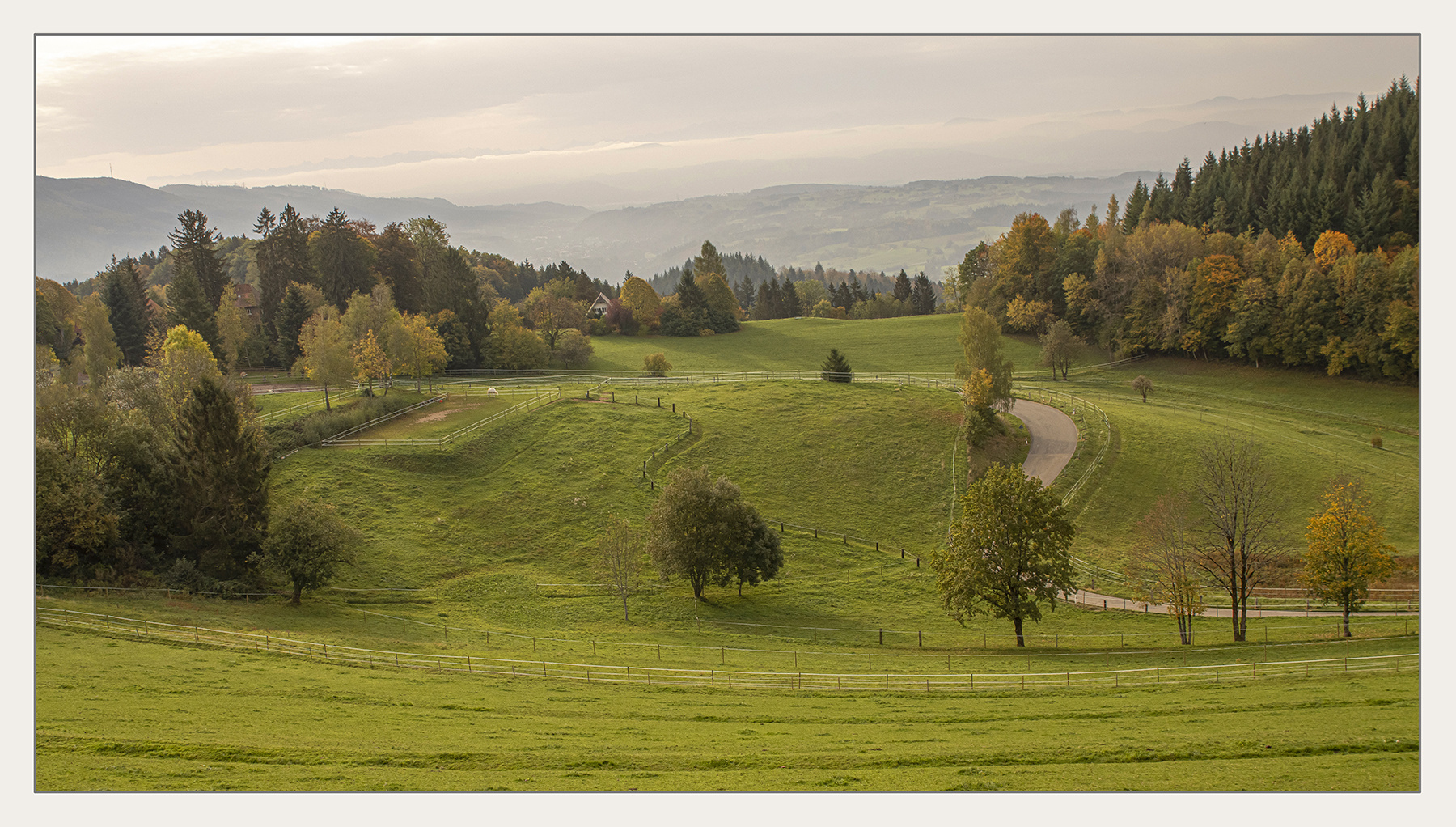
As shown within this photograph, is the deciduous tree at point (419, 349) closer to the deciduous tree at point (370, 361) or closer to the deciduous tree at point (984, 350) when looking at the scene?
the deciduous tree at point (370, 361)

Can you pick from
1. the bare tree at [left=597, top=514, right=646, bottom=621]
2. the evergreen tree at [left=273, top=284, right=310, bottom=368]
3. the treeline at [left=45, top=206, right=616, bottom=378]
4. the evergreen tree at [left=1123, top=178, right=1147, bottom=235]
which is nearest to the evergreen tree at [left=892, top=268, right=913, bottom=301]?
the evergreen tree at [left=1123, top=178, right=1147, bottom=235]

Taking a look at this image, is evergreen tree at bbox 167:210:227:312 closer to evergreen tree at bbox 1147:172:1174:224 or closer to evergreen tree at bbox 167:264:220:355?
evergreen tree at bbox 167:264:220:355

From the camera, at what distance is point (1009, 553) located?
35438 millimetres

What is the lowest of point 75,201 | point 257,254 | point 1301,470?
point 1301,470

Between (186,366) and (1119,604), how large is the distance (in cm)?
5497

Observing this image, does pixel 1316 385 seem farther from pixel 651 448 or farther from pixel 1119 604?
pixel 651 448

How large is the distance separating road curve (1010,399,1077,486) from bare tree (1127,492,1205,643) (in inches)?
271

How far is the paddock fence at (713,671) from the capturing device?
2816 centimetres

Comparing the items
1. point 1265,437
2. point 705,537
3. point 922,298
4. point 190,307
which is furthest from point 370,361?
point 922,298

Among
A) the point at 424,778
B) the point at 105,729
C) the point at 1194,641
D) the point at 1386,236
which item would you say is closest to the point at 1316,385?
the point at 1386,236

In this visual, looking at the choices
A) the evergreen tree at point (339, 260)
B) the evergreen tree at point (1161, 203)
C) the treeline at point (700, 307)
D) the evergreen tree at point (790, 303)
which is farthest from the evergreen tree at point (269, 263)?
the evergreen tree at point (1161, 203)

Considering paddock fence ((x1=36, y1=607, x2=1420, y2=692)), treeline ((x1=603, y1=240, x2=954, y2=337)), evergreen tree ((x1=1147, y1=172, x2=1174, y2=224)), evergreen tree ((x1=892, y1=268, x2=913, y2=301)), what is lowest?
paddock fence ((x1=36, y1=607, x2=1420, y2=692))

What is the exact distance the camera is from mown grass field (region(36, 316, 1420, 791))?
20141 millimetres

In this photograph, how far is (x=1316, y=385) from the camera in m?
72.1
